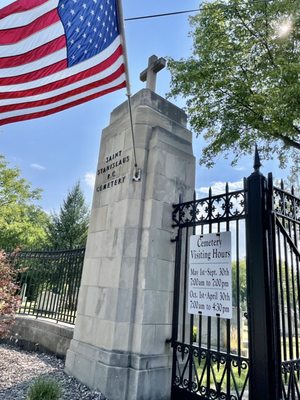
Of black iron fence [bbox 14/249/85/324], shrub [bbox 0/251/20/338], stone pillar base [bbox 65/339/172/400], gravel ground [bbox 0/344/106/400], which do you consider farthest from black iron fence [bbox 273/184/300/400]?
shrub [bbox 0/251/20/338]

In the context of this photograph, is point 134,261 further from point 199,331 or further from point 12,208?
point 12,208

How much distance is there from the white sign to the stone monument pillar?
1.89 ft

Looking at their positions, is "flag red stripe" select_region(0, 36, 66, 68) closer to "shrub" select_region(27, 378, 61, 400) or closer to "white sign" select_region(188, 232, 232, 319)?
"white sign" select_region(188, 232, 232, 319)

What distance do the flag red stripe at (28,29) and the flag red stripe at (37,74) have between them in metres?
0.41

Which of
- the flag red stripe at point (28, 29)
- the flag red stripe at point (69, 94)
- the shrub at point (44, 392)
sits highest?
the flag red stripe at point (28, 29)

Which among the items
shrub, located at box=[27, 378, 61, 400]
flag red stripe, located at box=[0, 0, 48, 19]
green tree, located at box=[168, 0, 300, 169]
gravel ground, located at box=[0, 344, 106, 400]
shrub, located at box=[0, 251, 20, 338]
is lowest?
gravel ground, located at box=[0, 344, 106, 400]

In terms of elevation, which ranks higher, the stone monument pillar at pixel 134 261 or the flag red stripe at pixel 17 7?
the flag red stripe at pixel 17 7

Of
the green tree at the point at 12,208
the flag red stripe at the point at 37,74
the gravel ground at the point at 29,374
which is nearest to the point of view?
the flag red stripe at the point at 37,74

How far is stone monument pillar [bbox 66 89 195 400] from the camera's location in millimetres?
4359

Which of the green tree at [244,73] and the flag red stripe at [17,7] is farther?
the green tree at [244,73]

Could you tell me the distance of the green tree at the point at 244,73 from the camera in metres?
9.37

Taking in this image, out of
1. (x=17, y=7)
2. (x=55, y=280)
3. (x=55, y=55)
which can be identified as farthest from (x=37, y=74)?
(x=55, y=280)

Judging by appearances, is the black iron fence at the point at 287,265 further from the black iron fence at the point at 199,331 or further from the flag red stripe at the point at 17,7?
the flag red stripe at the point at 17,7

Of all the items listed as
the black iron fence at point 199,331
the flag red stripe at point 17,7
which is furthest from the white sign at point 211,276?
the flag red stripe at point 17,7
